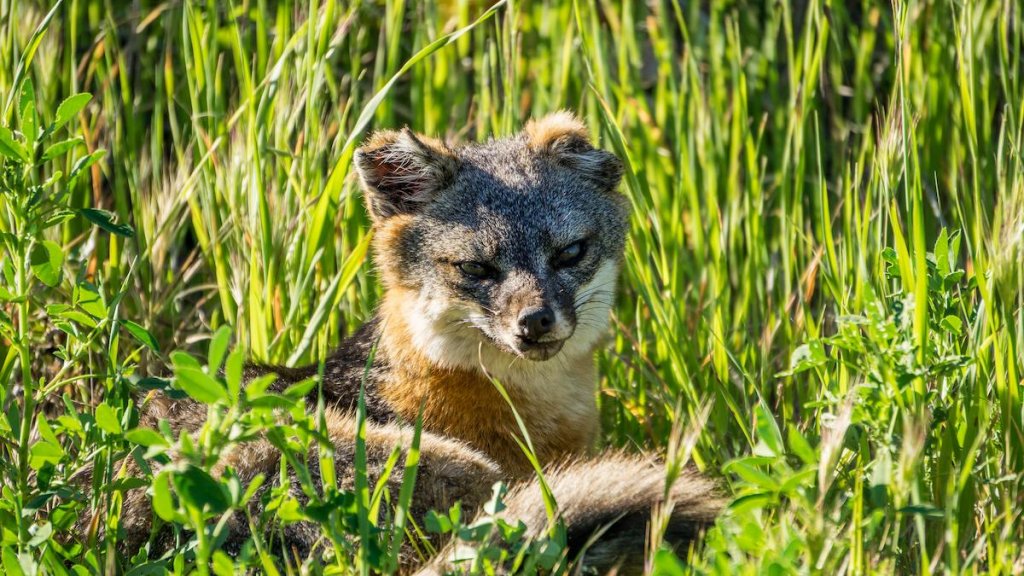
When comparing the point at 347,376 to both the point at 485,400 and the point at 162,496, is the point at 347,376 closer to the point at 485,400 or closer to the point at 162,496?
the point at 485,400

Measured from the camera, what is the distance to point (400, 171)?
3.92 metres

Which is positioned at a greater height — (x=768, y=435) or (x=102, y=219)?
(x=102, y=219)

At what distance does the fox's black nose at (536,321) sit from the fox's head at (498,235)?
0.01m

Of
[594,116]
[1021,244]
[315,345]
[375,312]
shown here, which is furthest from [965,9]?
[315,345]

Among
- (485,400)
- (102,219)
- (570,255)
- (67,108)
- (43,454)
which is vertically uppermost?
(67,108)

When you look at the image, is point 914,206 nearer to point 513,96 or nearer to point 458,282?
point 458,282

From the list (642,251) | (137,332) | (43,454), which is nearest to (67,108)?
(137,332)

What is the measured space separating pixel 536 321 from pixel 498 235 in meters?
0.41

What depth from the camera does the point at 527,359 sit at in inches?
144

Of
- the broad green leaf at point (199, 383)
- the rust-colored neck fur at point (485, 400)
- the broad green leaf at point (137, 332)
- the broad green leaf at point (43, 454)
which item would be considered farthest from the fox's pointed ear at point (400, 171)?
the broad green leaf at point (199, 383)

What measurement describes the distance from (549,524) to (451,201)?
1.56 metres

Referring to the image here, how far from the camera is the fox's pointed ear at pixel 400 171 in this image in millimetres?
3844

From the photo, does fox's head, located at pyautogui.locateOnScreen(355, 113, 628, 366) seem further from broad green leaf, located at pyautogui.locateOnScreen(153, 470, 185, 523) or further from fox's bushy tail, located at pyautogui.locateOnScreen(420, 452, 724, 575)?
broad green leaf, located at pyautogui.locateOnScreen(153, 470, 185, 523)

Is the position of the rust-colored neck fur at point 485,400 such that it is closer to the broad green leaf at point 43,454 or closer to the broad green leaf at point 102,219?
the broad green leaf at point 102,219
